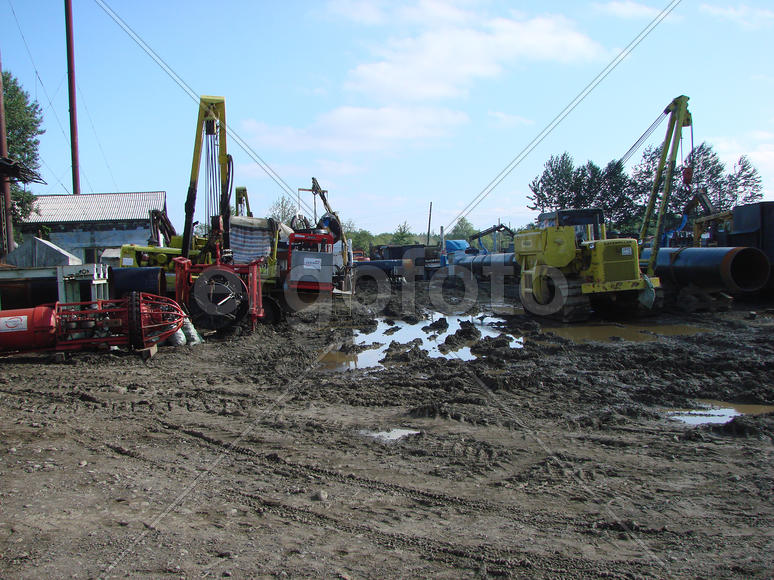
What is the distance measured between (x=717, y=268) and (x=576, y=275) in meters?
3.47

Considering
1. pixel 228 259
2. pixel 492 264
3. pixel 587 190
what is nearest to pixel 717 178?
pixel 587 190

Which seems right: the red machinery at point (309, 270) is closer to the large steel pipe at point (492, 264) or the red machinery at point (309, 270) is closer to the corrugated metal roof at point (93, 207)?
the large steel pipe at point (492, 264)

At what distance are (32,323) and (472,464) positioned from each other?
6.65m

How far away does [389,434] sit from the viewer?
516cm

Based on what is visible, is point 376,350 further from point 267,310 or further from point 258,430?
point 258,430

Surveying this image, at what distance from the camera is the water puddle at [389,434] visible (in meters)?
5.03

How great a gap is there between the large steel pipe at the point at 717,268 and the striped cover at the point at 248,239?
1033cm

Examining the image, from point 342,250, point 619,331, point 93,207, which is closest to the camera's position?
point 619,331

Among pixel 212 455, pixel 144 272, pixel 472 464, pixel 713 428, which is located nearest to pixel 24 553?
pixel 212 455

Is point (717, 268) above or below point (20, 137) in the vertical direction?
below

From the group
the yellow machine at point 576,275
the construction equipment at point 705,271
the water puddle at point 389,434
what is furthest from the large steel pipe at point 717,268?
the water puddle at point 389,434

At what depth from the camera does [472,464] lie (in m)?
4.34

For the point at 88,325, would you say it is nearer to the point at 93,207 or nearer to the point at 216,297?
the point at 216,297

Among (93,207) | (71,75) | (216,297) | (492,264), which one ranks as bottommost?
(216,297)
